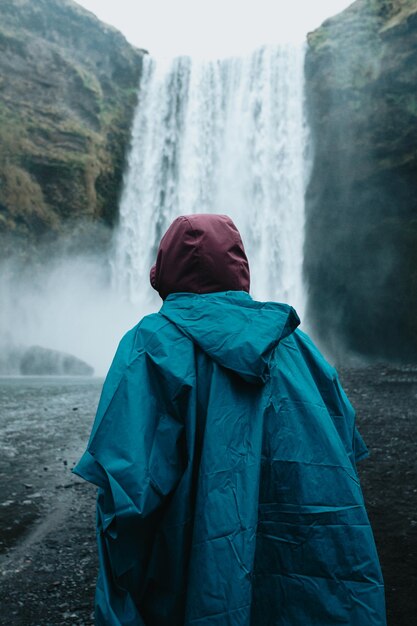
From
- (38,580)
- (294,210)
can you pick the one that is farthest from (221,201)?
(38,580)

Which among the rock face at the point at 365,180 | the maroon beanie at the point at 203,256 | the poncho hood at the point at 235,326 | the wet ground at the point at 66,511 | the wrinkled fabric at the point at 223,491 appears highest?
the rock face at the point at 365,180

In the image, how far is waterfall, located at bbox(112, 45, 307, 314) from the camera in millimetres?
22250

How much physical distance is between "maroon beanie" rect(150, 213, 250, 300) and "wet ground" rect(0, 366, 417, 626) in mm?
2148

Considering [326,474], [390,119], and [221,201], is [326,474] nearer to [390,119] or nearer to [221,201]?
[390,119]

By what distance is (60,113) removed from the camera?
Result: 2311 cm

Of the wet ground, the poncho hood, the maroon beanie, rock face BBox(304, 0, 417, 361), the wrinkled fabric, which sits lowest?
the wet ground

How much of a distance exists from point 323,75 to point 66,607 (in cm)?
2264

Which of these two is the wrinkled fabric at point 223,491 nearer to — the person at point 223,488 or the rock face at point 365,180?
the person at point 223,488

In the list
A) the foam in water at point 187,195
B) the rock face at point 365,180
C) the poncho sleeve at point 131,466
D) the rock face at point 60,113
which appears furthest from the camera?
the foam in water at point 187,195

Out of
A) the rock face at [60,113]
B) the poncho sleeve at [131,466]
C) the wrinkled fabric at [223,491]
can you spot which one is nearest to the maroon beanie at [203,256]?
the wrinkled fabric at [223,491]

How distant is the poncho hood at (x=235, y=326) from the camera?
1502 millimetres

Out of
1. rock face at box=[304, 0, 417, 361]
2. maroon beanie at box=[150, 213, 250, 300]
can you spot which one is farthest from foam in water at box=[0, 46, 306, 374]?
maroon beanie at box=[150, 213, 250, 300]

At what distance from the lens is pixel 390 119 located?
1962 cm

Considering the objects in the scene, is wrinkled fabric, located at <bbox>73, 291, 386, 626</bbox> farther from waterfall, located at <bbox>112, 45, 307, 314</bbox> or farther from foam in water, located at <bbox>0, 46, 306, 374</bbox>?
waterfall, located at <bbox>112, 45, 307, 314</bbox>
